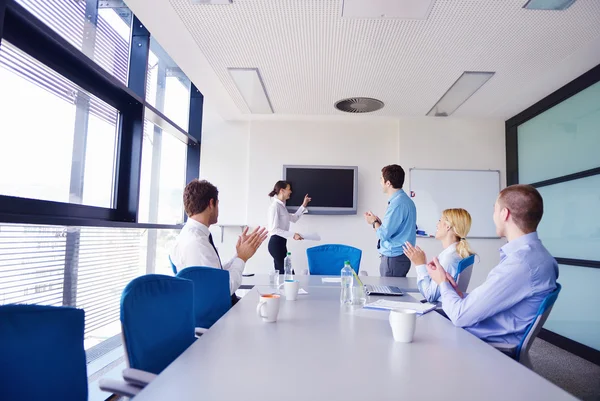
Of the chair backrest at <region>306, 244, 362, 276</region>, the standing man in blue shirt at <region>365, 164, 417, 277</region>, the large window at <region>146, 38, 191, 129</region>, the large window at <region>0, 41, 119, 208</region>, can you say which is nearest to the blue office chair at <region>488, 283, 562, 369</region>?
the standing man in blue shirt at <region>365, 164, 417, 277</region>

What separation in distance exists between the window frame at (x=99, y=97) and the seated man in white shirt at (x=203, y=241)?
772mm

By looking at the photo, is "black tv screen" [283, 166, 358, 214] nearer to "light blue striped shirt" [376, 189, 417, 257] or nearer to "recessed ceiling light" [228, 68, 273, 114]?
"recessed ceiling light" [228, 68, 273, 114]

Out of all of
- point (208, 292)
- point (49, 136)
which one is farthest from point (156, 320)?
point (49, 136)

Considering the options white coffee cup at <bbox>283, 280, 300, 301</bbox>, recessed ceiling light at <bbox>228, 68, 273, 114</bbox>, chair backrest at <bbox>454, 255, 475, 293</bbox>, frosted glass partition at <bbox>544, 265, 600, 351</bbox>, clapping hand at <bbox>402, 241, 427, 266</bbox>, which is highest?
recessed ceiling light at <bbox>228, 68, 273, 114</bbox>

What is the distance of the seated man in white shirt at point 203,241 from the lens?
231 cm

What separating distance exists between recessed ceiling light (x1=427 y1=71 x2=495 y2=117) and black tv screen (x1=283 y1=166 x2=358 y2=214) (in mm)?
1380

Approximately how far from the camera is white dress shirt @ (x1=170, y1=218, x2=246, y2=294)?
230 cm

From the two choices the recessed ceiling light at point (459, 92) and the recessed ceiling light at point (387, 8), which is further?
the recessed ceiling light at point (459, 92)

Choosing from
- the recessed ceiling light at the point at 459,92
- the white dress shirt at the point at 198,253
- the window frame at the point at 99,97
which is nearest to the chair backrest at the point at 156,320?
the white dress shirt at the point at 198,253

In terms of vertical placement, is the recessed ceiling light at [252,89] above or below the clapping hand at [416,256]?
above

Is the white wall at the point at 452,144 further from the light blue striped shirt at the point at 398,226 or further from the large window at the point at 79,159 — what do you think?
the large window at the point at 79,159

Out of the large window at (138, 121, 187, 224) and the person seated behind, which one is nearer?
the person seated behind

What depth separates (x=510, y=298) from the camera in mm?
1593

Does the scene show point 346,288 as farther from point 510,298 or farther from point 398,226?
point 398,226
